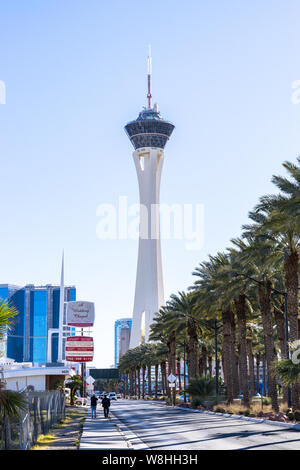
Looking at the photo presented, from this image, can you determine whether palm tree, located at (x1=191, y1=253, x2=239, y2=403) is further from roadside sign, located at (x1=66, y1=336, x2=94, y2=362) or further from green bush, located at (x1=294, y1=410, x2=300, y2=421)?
green bush, located at (x1=294, y1=410, x2=300, y2=421)

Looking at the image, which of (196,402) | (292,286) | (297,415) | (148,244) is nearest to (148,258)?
(148,244)

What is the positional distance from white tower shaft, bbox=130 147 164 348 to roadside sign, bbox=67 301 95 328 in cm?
9996

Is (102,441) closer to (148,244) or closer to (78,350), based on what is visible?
(78,350)

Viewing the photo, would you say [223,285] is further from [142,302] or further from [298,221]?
[142,302]

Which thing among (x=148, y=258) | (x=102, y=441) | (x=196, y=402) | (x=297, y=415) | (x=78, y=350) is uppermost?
(x=148, y=258)

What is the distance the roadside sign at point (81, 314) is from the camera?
66.6 m

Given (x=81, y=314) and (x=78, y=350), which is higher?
(x=81, y=314)

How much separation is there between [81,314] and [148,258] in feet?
330

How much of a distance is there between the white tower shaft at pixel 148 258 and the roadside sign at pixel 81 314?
100.0 metres

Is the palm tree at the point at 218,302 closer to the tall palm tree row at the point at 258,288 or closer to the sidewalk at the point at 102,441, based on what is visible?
the tall palm tree row at the point at 258,288

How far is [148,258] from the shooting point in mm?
167875

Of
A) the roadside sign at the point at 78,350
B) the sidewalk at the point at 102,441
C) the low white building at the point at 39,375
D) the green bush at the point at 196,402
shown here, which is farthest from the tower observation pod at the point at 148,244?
the sidewalk at the point at 102,441
